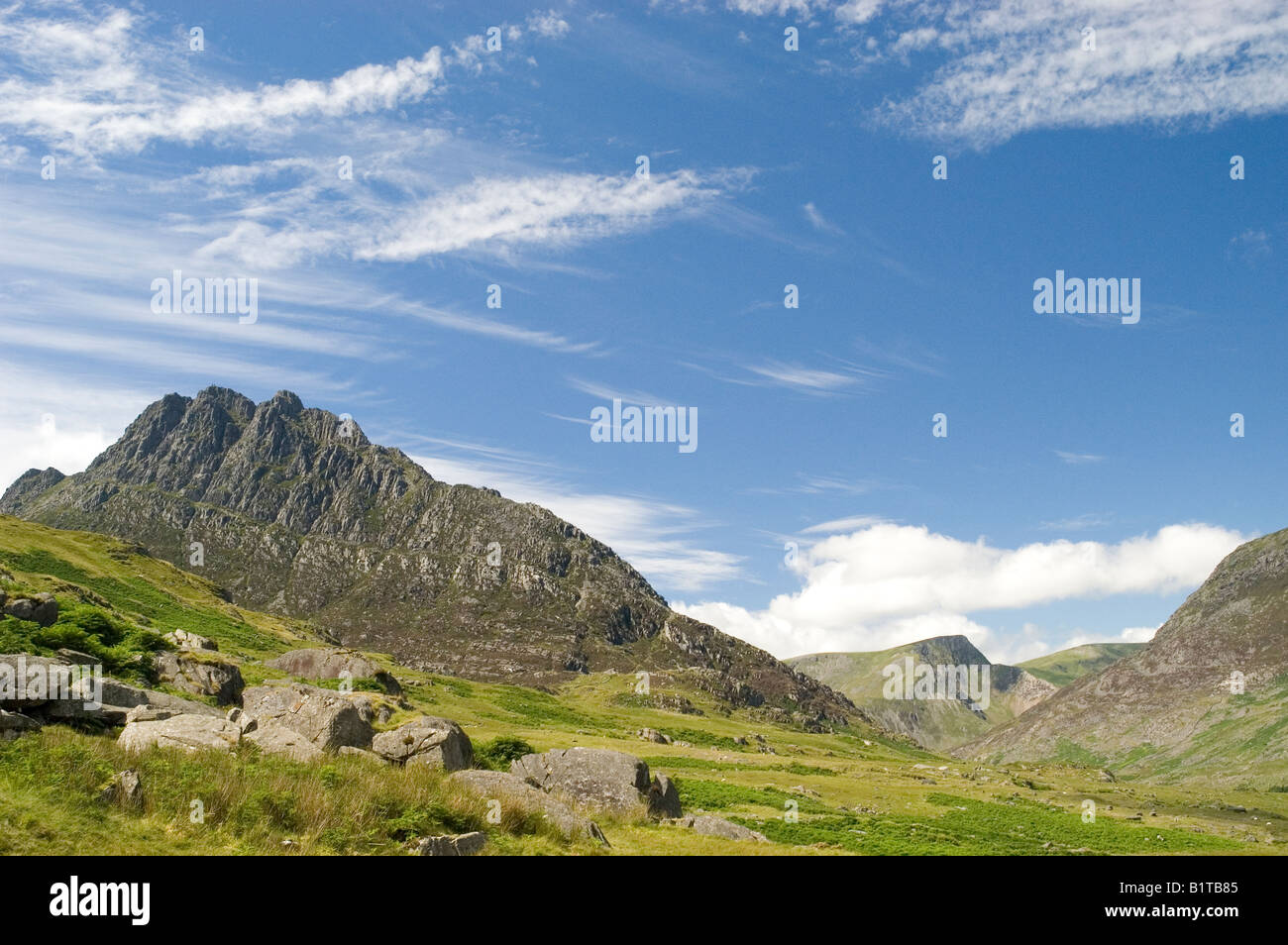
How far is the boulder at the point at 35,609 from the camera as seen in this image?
39969 mm

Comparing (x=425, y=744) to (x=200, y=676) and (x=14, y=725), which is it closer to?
(x=14, y=725)

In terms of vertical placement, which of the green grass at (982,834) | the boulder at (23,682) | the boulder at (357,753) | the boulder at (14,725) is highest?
the boulder at (23,682)

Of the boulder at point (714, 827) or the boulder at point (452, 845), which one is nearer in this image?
the boulder at point (452, 845)

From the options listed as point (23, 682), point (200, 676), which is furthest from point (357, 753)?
point (200, 676)

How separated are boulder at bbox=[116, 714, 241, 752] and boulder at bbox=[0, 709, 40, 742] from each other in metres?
1.90

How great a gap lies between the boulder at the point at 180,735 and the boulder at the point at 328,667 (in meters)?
55.4

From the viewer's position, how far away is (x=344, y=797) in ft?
52.2

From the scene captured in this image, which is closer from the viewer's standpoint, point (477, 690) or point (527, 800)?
point (527, 800)

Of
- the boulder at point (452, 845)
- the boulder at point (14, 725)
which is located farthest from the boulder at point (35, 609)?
the boulder at point (452, 845)

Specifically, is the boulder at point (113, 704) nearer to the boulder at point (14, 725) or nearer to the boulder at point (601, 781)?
the boulder at point (14, 725)

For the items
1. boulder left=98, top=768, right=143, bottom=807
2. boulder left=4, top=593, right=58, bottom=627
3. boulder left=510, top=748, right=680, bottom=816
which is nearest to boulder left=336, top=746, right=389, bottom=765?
boulder left=510, top=748, right=680, bottom=816
